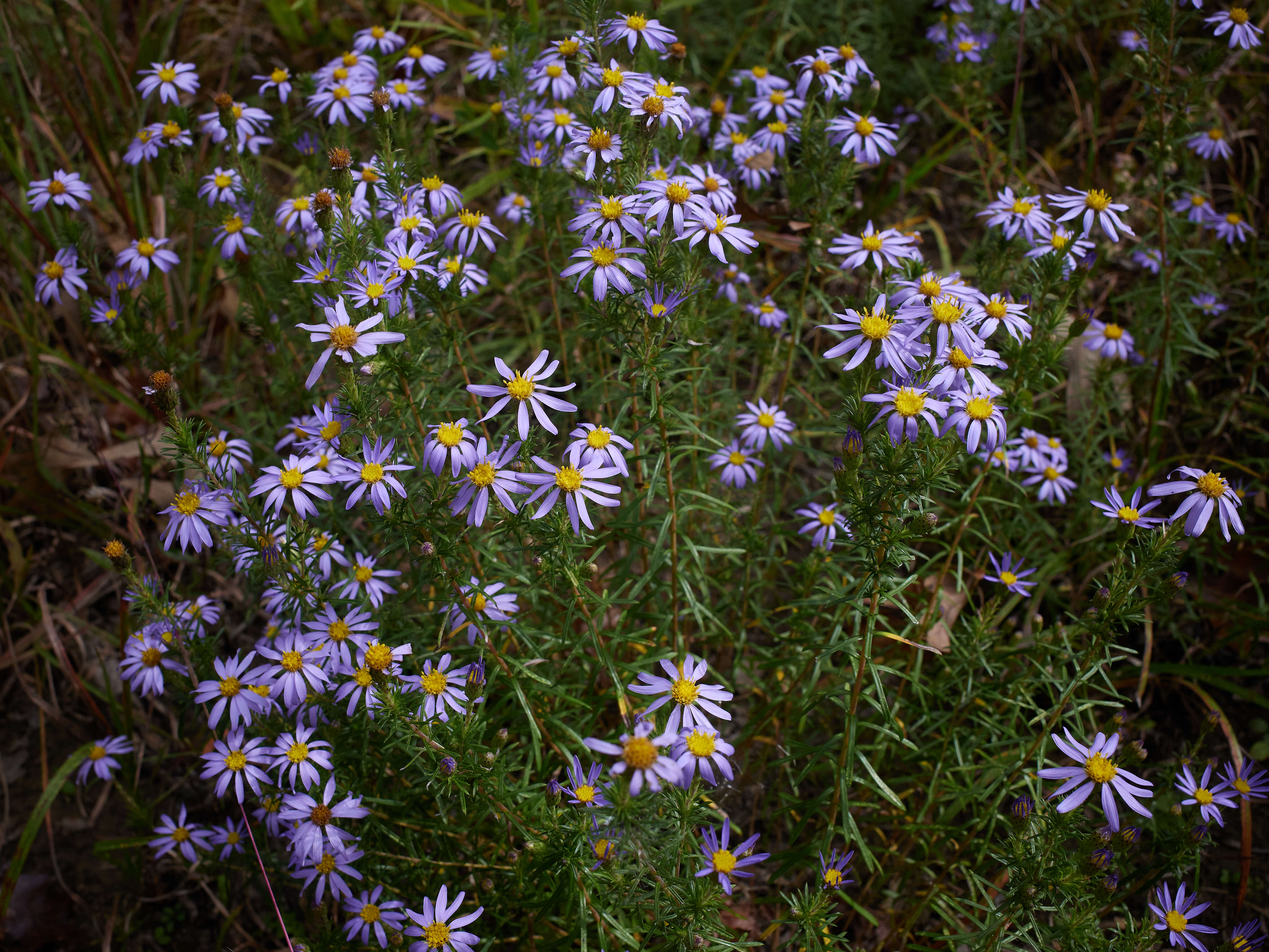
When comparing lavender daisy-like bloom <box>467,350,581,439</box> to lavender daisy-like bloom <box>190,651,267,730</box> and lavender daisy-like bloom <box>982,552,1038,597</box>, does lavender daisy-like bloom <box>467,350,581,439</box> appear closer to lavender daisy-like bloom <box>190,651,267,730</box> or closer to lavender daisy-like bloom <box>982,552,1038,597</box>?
lavender daisy-like bloom <box>190,651,267,730</box>

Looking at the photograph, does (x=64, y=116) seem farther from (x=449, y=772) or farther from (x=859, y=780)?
(x=859, y=780)

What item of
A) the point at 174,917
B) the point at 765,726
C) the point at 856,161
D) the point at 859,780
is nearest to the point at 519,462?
the point at 859,780

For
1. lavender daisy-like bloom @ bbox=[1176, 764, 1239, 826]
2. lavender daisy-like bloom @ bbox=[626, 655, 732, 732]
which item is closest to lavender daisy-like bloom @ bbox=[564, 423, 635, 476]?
lavender daisy-like bloom @ bbox=[626, 655, 732, 732]

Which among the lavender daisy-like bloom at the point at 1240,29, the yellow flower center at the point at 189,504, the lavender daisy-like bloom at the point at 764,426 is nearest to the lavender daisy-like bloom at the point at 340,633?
the yellow flower center at the point at 189,504

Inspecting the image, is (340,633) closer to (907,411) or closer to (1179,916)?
(907,411)

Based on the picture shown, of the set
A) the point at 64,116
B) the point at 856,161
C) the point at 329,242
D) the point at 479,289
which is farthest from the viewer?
the point at 64,116

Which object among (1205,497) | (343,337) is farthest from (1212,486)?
(343,337)
